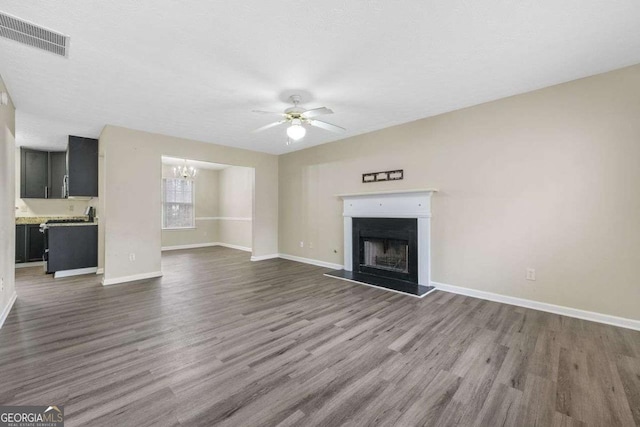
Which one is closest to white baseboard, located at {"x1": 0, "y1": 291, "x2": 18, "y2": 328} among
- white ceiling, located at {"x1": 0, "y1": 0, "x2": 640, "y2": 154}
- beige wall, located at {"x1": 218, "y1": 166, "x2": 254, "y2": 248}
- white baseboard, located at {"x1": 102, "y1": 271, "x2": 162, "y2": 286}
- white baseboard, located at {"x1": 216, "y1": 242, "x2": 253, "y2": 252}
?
white baseboard, located at {"x1": 102, "y1": 271, "x2": 162, "y2": 286}

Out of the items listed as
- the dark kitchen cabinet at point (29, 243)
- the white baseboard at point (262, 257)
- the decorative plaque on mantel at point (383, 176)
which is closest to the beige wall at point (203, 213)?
the dark kitchen cabinet at point (29, 243)

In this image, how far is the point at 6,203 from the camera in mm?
2961

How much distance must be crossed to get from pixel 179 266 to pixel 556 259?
21.0 feet

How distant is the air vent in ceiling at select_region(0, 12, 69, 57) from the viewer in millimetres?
1964

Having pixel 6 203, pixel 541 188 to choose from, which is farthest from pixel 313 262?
pixel 6 203

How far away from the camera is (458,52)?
2402 mm

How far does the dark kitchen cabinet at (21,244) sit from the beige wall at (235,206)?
455 centimetres

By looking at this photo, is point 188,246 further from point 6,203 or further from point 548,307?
point 548,307

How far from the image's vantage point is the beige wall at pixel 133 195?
14.1 ft

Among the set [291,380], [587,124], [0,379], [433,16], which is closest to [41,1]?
[0,379]

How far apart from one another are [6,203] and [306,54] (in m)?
3.72

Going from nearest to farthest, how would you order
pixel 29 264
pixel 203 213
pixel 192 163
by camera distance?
1. pixel 29 264
2. pixel 192 163
3. pixel 203 213

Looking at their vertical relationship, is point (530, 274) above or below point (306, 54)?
below

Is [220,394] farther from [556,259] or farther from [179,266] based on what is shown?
[179,266]
